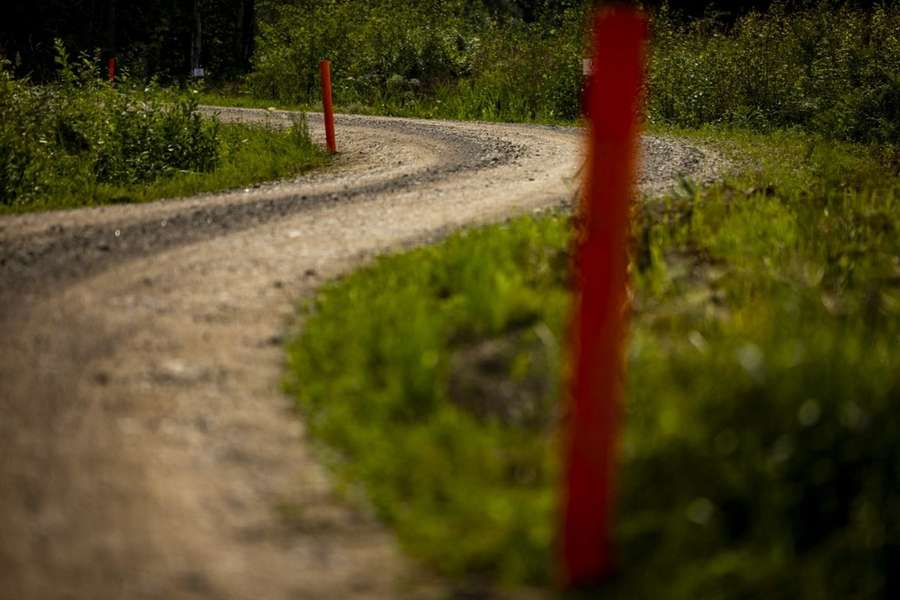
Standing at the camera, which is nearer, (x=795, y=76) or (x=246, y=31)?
(x=795, y=76)

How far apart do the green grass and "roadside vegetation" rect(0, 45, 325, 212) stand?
17.4ft

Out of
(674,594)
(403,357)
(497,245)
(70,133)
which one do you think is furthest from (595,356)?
(70,133)

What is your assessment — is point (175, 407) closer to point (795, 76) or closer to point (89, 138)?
point (89, 138)

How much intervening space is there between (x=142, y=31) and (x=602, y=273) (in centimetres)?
4347

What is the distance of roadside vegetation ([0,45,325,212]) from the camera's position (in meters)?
9.74

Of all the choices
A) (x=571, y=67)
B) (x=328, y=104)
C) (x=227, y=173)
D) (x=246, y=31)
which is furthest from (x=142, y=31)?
(x=227, y=173)

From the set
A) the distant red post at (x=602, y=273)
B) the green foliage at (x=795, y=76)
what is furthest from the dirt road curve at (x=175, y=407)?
the green foliage at (x=795, y=76)

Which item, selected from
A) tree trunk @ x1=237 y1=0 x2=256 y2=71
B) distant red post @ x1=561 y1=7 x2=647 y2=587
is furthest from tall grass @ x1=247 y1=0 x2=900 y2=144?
distant red post @ x1=561 y1=7 x2=647 y2=587

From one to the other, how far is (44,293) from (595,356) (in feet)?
13.9

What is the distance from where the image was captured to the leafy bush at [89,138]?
9867mm

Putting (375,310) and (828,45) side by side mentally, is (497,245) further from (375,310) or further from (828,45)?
(828,45)

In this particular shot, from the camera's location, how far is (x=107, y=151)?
435 inches

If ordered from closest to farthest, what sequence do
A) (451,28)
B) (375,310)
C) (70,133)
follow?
(375,310), (70,133), (451,28)

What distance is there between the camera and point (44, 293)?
5.77m
